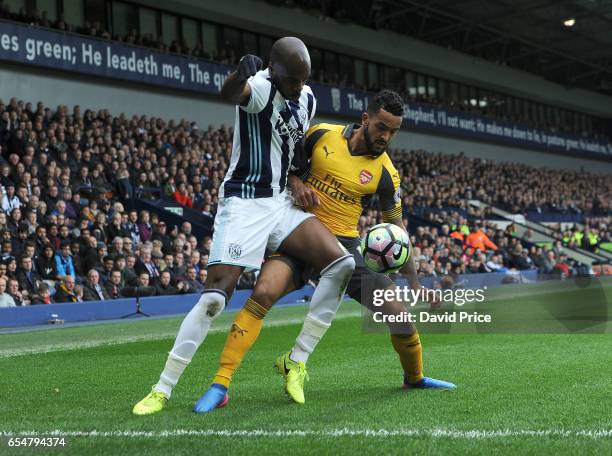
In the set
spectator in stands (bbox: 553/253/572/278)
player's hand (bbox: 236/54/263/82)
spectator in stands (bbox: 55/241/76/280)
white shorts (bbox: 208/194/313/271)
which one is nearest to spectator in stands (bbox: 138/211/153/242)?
spectator in stands (bbox: 55/241/76/280)

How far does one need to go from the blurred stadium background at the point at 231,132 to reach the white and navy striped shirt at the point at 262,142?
15.2ft

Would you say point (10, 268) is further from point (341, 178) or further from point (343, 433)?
point (343, 433)

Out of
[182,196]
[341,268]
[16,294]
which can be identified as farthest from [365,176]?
[182,196]

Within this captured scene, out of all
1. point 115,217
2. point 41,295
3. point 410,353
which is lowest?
point 41,295

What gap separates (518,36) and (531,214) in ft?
29.6

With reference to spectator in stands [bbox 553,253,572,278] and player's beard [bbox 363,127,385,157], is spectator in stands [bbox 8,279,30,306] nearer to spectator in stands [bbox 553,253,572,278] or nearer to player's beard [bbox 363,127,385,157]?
player's beard [bbox 363,127,385,157]

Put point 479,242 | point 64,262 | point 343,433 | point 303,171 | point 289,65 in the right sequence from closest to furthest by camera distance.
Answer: point 343,433
point 289,65
point 303,171
point 64,262
point 479,242

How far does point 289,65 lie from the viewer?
18.0 feet

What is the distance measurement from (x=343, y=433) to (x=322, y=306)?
5.23 feet

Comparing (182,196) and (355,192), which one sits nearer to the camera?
(355,192)

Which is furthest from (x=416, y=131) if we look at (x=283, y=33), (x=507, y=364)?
(x=507, y=364)

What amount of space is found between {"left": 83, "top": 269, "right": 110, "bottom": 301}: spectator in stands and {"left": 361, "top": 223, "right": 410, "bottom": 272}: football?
10.9 meters

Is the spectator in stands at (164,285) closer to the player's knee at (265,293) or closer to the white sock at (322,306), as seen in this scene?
the white sock at (322,306)

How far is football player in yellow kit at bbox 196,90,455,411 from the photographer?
5949 millimetres
